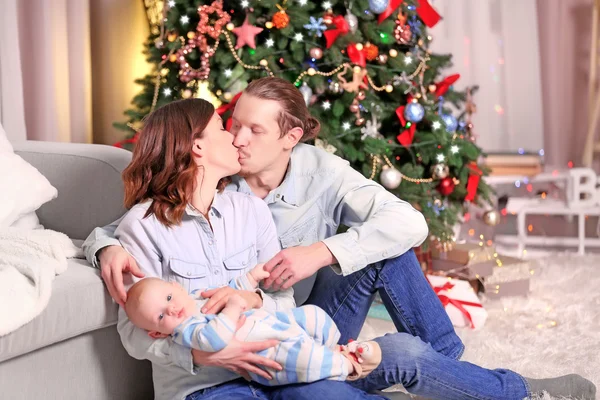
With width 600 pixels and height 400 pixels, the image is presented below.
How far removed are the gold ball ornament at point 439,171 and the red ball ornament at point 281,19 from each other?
827 millimetres

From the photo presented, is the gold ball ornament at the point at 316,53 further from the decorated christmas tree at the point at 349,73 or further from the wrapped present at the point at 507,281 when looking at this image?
the wrapped present at the point at 507,281

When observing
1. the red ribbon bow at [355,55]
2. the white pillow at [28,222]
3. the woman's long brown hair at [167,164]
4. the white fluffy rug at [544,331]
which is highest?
the red ribbon bow at [355,55]

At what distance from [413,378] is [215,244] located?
54cm

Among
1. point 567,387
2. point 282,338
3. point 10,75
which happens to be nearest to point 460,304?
point 567,387

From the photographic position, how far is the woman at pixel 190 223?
5.17 ft

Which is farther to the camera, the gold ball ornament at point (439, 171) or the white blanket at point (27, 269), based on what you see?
the gold ball ornament at point (439, 171)

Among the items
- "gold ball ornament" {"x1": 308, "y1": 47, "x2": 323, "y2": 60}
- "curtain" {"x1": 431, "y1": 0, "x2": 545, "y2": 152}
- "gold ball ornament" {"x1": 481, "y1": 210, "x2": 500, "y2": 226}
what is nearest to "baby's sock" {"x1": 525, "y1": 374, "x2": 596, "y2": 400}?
"gold ball ornament" {"x1": 308, "y1": 47, "x2": 323, "y2": 60}

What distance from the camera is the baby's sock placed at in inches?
71.2

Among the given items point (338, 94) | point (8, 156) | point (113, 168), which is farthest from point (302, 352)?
point (338, 94)

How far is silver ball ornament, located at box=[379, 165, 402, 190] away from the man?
911mm

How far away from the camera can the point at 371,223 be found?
183 centimetres

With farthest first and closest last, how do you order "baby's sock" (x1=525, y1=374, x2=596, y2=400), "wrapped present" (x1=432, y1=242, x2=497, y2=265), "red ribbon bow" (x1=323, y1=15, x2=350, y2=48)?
"wrapped present" (x1=432, y1=242, x2=497, y2=265)
"red ribbon bow" (x1=323, y1=15, x2=350, y2=48)
"baby's sock" (x1=525, y1=374, x2=596, y2=400)

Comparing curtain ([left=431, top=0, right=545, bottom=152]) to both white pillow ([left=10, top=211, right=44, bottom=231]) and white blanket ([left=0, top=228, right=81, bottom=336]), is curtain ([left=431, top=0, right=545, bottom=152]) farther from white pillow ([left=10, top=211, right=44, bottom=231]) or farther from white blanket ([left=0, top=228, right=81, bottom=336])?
white blanket ([left=0, top=228, right=81, bottom=336])

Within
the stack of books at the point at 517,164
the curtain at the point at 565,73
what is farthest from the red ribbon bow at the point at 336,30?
the curtain at the point at 565,73
